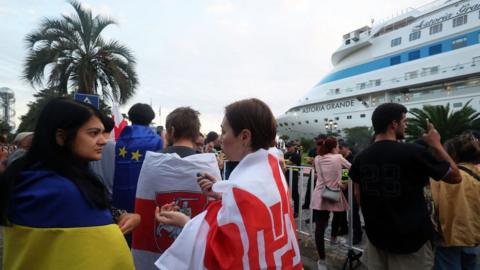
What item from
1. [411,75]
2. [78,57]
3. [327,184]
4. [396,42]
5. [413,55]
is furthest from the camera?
[396,42]

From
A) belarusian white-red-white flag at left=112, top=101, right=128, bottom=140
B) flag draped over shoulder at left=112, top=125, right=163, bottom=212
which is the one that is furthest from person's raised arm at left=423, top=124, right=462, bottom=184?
belarusian white-red-white flag at left=112, top=101, right=128, bottom=140

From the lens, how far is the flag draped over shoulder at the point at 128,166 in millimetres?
3045

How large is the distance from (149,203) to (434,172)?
193cm

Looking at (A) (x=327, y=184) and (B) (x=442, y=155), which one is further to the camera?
(A) (x=327, y=184)

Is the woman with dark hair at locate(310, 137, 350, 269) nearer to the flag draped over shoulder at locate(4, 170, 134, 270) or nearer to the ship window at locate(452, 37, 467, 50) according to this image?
the flag draped over shoulder at locate(4, 170, 134, 270)

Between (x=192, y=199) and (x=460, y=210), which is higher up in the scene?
(x=192, y=199)

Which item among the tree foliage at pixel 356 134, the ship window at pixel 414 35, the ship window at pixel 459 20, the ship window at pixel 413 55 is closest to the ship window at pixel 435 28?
the ship window at pixel 414 35

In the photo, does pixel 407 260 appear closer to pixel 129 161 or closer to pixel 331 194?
pixel 331 194

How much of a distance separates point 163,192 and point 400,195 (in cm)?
166

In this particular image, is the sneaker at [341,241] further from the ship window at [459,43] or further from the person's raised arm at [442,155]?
the ship window at [459,43]

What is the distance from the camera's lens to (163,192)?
7.07ft

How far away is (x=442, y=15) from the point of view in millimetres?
27922

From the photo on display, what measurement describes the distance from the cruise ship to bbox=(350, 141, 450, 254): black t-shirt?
27.6 meters

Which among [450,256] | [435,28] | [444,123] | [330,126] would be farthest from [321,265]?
[330,126]
